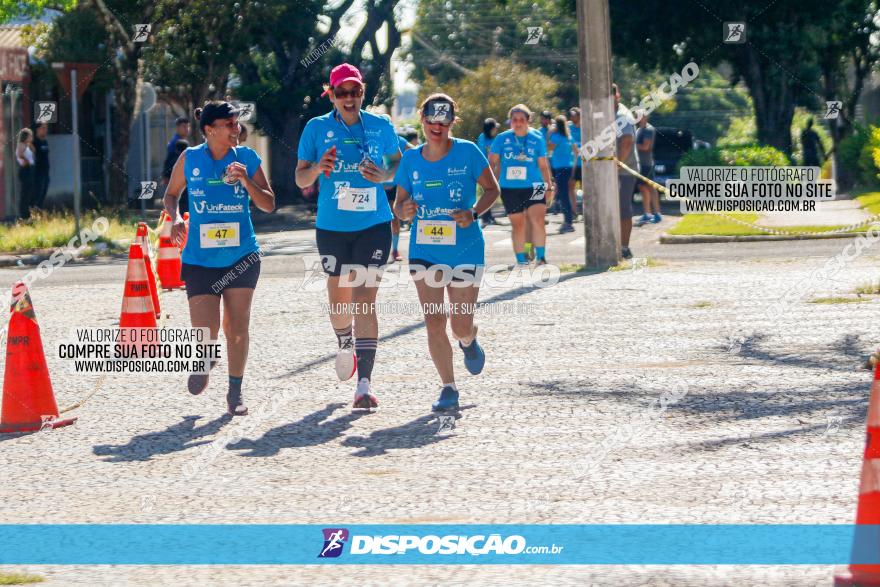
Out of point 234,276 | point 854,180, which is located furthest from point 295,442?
point 854,180

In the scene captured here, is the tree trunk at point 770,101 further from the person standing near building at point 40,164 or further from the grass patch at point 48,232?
the person standing near building at point 40,164

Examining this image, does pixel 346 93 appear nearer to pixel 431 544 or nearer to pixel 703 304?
pixel 431 544

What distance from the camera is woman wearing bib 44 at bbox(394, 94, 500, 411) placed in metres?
8.90

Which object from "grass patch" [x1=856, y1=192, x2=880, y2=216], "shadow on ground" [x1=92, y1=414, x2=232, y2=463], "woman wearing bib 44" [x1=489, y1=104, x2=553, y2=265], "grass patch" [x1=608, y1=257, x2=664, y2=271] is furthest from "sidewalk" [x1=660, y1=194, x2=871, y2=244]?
"shadow on ground" [x1=92, y1=414, x2=232, y2=463]

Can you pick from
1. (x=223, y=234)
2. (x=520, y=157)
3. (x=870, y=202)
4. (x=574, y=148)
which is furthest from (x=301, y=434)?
(x=870, y=202)

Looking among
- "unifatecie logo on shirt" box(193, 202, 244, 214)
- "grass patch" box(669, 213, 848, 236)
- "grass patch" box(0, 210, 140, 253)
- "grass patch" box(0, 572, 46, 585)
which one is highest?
"unifatecie logo on shirt" box(193, 202, 244, 214)

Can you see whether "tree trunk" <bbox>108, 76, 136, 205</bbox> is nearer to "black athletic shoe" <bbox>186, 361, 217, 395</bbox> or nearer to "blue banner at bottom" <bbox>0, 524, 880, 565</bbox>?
"black athletic shoe" <bbox>186, 361, 217, 395</bbox>

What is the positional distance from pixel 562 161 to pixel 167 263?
10.4 meters

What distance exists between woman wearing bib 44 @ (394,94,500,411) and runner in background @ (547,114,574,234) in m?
16.2

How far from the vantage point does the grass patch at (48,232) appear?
24.5 m

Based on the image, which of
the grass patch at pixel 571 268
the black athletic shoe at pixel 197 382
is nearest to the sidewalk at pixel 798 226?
the grass patch at pixel 571 268

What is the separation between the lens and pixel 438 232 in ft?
29.3

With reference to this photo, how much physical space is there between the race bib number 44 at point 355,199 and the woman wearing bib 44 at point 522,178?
749 centimetres

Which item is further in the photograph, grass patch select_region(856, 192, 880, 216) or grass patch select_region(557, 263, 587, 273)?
grass patch select_region(856, 192, 880, 216)
